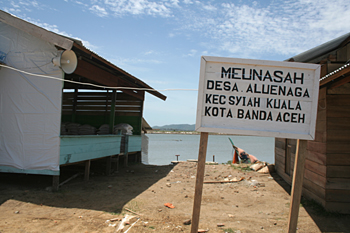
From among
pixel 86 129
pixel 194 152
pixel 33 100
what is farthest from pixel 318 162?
pixel 194 152

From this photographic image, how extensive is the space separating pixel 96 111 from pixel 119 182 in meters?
5.50

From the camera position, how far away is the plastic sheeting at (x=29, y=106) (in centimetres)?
649

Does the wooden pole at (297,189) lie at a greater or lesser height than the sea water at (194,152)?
greater

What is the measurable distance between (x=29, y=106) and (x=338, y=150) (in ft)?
25.1

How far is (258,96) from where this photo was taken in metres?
3.11

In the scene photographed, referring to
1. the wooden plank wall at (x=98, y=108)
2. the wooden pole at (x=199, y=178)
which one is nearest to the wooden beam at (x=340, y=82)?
the wooden pole at (x=199, y=178)

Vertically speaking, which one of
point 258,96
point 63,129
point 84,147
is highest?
point 258,96

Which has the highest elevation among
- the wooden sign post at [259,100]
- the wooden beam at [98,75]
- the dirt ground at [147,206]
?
the wooden beam at [98,75]

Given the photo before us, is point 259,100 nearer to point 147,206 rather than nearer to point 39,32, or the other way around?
point 147,206

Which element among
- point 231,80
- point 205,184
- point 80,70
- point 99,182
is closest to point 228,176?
point 205,184

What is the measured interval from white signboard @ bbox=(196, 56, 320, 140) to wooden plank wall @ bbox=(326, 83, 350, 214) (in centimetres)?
308

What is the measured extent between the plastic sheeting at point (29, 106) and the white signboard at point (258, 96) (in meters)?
4.79

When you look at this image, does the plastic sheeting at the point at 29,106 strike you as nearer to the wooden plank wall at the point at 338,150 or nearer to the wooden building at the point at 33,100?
the wooden building at the point at 33,100

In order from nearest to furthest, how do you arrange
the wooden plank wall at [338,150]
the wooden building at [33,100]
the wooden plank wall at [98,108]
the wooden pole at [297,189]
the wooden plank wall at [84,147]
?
the wooden pole at [297,189]
the wooden plank wall at [338,150]
the wooden building at [33,100]
the wooden plank wall at [84,147]
the wooden plank wall at [98,108]
